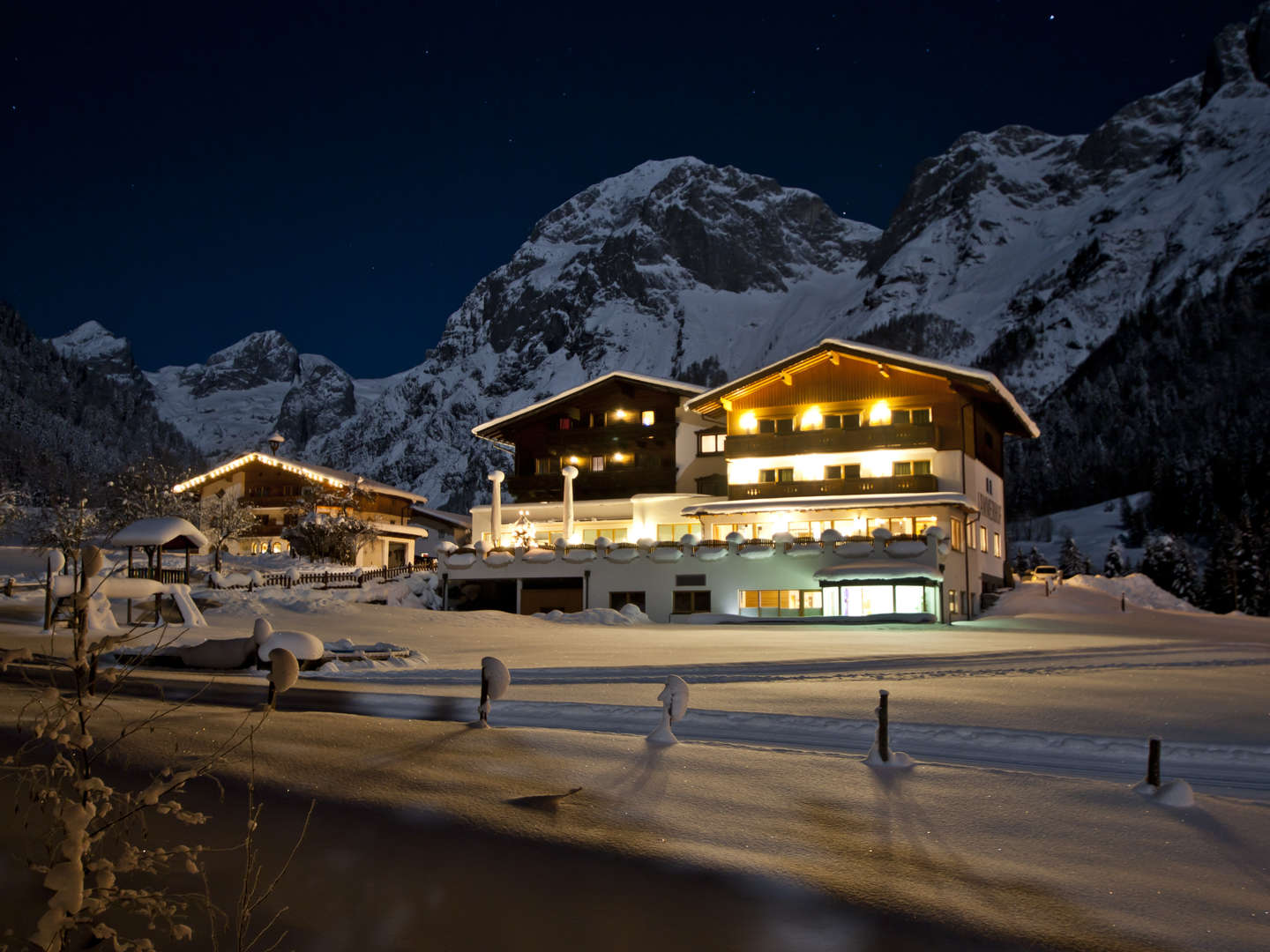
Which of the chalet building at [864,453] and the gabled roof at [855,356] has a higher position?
the gabled roof at [855,356]

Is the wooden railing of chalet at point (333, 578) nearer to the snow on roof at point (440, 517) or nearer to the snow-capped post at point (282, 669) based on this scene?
the snow on roof at point (440, 517)

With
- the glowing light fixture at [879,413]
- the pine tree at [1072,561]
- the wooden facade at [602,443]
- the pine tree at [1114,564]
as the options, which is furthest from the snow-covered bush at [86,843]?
the pine tree at [1072,561]

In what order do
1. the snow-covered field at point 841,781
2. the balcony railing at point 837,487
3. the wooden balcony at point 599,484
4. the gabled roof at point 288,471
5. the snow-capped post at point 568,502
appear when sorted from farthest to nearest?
the gabled roof at point 288,471, the wooden balcony at point 599,484, the snow-capped post at point 568,502, the balcony railing at point 837,487, the snow-covered field at point 841,781

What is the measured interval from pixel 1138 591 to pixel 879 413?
58.3 ft

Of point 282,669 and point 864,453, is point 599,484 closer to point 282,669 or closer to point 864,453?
point 864,453

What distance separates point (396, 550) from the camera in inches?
2881

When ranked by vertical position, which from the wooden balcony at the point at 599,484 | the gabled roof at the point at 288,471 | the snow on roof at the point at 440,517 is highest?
the gabled roof at the point at 288,471

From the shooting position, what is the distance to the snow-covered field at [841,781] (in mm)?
7965

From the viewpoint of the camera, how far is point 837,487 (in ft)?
152

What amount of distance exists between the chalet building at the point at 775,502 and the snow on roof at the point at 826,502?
96mm

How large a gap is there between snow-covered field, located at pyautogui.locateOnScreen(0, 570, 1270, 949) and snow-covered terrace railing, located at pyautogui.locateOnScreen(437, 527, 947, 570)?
1781 centimetres

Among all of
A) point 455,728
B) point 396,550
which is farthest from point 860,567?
point 396,550

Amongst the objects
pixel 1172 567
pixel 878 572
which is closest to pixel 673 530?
pixel 878 572

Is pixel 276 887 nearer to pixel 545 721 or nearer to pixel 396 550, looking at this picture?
pixel 545 721
